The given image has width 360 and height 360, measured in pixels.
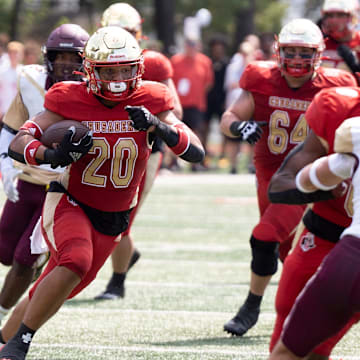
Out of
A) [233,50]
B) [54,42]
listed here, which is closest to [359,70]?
[54,42]

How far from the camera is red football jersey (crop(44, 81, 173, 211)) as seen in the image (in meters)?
4.05

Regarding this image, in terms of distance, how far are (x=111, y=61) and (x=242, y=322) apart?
168cm

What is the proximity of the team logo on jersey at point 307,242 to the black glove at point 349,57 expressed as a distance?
2880 millimetres

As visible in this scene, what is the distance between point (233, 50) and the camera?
82.5ft

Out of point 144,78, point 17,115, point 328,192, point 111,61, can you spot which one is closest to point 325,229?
point 328,192

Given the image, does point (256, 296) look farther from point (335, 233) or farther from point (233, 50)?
point (233, 50)

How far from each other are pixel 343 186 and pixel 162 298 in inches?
111

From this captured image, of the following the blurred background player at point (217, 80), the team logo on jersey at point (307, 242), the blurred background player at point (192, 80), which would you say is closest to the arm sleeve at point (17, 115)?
the team logo on jersey at point (307, 242)

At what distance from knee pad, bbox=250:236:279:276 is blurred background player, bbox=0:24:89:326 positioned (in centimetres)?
109

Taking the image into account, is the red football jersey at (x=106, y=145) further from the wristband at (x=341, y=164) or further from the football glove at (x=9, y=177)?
the wristband at (x=341, y=164)

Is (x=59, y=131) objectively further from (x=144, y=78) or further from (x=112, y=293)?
(x=112, y=293)

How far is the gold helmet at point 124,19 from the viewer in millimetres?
5773

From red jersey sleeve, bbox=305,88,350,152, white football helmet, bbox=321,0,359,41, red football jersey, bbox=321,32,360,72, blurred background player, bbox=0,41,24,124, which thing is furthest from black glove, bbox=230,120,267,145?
blurred background player, bbox=0,41,24,124

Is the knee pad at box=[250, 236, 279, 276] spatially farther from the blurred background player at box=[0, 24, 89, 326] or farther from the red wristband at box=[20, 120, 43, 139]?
the red wristband at box=[20, 120, 43, 139]
